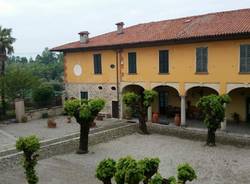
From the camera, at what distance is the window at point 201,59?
21.1 metres

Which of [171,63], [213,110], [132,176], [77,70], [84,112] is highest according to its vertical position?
[171,63]

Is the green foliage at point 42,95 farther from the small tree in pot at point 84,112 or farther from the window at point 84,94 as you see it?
the small tree in pot at point 84,112

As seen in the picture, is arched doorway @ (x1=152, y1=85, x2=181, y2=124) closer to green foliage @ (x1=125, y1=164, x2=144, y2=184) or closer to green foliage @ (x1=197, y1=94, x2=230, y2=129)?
green foliage @ (x1=197, y1=94, x2=230, y2=129)

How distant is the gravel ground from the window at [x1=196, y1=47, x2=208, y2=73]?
17.0ft

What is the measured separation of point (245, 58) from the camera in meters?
19.6

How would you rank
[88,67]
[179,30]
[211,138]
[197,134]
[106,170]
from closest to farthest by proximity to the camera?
[106,170] → [211,138] → [197,134] → [179,30] → [88,67]

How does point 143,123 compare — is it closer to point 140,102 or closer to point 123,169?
point 140,102

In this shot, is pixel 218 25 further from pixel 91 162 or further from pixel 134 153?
pixel 91 162

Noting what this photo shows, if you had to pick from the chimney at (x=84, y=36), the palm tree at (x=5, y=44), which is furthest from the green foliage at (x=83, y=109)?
the palm tree at (x=5, y=44)

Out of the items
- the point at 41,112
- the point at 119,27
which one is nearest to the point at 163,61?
the point at 119,27

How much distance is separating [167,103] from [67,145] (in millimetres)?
11646

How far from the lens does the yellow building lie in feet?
66.3

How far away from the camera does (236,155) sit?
1652 cm

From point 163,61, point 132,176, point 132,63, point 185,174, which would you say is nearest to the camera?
point 132,176
